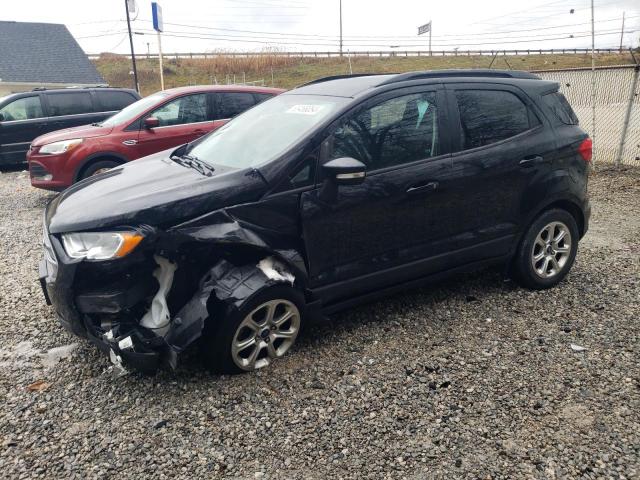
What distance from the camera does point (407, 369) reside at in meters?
3.31

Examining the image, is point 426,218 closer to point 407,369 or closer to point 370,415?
point 407,369

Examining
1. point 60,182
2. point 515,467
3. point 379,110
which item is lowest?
point 515,467

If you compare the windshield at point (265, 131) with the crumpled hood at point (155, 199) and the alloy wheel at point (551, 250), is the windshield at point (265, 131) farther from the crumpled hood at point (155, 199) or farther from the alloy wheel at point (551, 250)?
the alloy wheel at point (551, 250)

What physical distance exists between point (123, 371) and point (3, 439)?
672 mm

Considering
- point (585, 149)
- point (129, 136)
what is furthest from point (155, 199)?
point (129, 136)

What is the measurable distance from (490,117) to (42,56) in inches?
1324

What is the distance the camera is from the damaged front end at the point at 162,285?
2904 millimetres

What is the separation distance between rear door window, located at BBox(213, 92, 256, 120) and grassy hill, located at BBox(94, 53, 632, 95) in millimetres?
32178

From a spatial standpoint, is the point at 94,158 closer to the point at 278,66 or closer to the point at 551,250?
the point at 551,250

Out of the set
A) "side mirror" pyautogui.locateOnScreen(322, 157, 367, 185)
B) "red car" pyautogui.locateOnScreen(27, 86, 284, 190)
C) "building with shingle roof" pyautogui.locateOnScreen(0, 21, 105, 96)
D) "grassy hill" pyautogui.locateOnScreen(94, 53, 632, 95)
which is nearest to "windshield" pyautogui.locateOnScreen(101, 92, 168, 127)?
"red car" pyautogui.locateOnScreen(27, 86, 284, 190)

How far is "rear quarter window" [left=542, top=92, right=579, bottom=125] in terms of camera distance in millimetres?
4300

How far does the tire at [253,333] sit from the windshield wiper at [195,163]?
0.91 meters

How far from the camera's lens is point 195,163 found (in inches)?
145

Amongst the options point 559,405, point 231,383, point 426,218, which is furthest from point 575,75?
point 231,383
